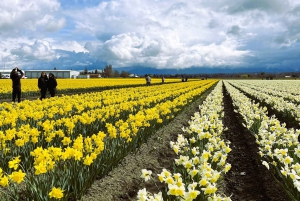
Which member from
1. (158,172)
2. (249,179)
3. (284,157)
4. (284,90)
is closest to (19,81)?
(158,172)

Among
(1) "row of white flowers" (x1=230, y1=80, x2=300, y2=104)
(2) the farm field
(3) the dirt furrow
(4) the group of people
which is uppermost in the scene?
(4) the group of people

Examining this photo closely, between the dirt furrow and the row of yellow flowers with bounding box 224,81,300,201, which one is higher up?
the row of yellow flowers with bounding box 224,81,300,201

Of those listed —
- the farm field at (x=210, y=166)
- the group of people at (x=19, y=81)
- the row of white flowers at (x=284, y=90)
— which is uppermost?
the group of people at (x=19, y=81)

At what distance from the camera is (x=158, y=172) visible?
5934mm

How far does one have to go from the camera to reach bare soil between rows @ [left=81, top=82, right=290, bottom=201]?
4716 millimetres

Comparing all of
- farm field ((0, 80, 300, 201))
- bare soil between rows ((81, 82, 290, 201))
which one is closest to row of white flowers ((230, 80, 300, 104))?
bare soil between rows ((81, 82, 290, 201))

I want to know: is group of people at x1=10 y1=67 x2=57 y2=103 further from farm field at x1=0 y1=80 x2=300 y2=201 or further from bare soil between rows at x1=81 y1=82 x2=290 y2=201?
bare soil between rows at x1=81 y1=82 x2=290 y2=201

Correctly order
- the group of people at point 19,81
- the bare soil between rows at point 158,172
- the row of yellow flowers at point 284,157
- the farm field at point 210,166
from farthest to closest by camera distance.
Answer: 1. the group of people at point 19,81
2. the bare soil between rows at point 158,172
3. the farm field at point 210,166
4. the row of yellow flowers at point 284,157

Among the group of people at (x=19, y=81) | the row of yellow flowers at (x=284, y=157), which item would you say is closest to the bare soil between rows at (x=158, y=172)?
the row of yellow flowers at (x=284, y=157)

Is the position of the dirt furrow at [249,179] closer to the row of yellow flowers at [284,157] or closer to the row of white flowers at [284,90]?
the row of yellow flowers at [284,157]

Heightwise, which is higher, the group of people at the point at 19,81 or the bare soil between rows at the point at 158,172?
the group of people at the point at 19,81

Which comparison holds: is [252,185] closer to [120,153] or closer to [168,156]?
[168,156]

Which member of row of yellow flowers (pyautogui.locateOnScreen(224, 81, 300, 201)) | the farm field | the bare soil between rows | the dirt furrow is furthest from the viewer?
the dirt furrow

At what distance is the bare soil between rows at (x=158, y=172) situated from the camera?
4716 millimetres
